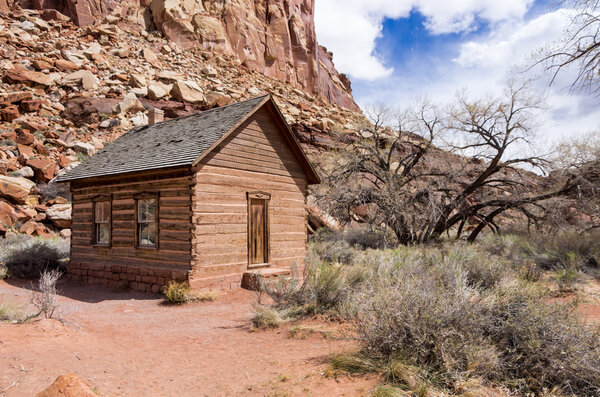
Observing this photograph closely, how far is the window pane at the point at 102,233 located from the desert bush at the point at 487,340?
10799mm

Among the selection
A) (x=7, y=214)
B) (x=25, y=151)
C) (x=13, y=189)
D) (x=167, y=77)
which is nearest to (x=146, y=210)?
(x=7, y=214)

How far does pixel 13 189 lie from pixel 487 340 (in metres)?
21.9

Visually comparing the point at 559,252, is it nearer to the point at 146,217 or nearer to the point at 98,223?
the point at 146,217

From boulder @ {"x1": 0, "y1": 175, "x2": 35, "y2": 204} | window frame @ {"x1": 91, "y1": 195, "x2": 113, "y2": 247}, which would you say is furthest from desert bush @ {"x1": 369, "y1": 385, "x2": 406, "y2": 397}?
boulder @ {"x1": 0, "y1": 175, "x2": 35, "y2": 204}

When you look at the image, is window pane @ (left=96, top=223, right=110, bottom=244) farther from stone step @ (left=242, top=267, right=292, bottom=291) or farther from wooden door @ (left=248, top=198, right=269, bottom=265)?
stone step @ (left=242, top=267, right=292, bottom=291)

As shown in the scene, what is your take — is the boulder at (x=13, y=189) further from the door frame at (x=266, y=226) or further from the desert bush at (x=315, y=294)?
the desert bush at (x=315, y=294)

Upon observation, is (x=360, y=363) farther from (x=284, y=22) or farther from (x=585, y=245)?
(x=284, y=22)

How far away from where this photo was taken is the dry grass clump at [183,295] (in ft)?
31.7

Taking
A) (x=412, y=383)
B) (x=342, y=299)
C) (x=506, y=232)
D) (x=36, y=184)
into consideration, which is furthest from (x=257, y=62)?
(x=412, y=383)

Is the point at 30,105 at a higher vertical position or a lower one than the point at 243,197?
higher

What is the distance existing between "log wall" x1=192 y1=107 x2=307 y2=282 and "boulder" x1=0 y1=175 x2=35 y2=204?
14.2 meters

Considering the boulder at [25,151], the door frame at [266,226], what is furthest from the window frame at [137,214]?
the boulder at [25,151]

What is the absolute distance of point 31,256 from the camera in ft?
45.2

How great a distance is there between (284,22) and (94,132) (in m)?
36.1
